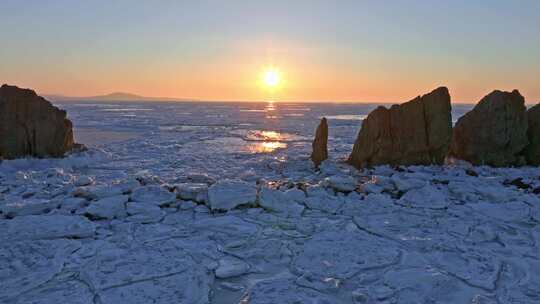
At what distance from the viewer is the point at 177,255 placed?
527cm

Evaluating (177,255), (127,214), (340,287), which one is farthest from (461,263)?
(127,214)

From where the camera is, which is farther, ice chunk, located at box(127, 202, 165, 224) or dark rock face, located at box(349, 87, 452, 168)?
dark rock face, located at box(349, 87, 452, 168)

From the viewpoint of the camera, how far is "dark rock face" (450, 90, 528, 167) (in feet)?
38.5

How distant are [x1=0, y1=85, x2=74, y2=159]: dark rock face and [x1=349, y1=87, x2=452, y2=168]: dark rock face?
414 inches

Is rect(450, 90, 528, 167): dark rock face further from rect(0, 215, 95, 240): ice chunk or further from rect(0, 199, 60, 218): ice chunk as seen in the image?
rect(0, 199, 60, 218): ice chunk

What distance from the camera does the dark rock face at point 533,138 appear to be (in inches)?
470

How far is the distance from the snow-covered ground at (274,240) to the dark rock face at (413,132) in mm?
1304

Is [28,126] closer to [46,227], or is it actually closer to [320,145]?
[46,227]

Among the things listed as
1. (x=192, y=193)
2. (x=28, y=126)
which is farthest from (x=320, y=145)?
(x=28, y=126)

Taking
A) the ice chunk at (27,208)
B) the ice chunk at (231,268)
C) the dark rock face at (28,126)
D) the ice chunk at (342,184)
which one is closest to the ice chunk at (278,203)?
the ice chunk at (342,184)

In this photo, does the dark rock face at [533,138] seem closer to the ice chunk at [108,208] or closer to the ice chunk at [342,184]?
the ice chunk at [342,184]

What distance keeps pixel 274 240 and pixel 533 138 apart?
35.8ft

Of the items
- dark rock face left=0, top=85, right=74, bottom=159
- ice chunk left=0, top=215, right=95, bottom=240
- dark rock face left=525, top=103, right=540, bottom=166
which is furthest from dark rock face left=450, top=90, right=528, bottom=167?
dark rock face left=0, top=85, right=74, bottom=159

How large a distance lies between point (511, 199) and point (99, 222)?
8.51 m
